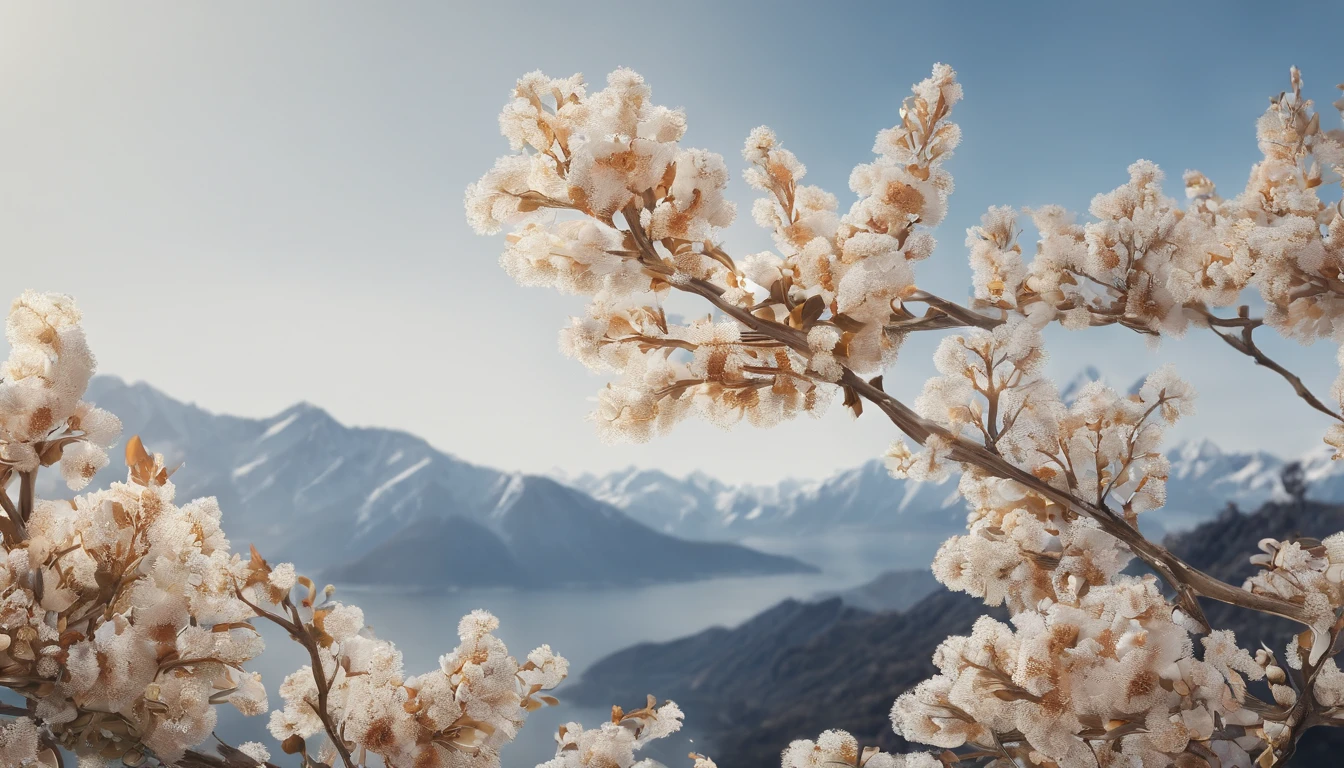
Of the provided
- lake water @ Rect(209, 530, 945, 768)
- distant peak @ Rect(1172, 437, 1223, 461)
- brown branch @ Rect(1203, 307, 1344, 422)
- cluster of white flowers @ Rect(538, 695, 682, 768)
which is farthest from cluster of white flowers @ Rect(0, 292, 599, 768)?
distant peak @ Rect(1172, 437, 1223, 461)

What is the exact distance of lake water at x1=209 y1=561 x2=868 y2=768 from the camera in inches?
123

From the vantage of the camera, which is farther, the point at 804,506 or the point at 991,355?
the point at 804,506

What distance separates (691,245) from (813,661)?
3654 millimetres

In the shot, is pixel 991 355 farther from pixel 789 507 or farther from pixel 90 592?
pixel 789 507

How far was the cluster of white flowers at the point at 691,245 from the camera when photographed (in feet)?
1.42

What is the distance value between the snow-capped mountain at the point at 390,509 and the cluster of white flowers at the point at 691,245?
3700mm

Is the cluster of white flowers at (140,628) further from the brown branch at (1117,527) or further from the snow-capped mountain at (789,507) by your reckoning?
the snow-capped mountain at (789,507)

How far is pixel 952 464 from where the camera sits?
1.71ft

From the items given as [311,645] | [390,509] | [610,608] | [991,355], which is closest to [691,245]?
[991,355]

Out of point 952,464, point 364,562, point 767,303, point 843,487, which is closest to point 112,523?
point 767,303

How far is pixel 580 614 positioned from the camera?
3875 mm

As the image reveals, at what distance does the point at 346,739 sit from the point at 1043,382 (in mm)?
533

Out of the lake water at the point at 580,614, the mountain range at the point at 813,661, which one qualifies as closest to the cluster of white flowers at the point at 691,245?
the lake water at the point at 580,614

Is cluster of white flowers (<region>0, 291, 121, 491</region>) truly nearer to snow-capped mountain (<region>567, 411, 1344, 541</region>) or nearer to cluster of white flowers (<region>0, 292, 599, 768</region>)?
cluster of white flowers (<region>0, 292, 599, 768</region>)
